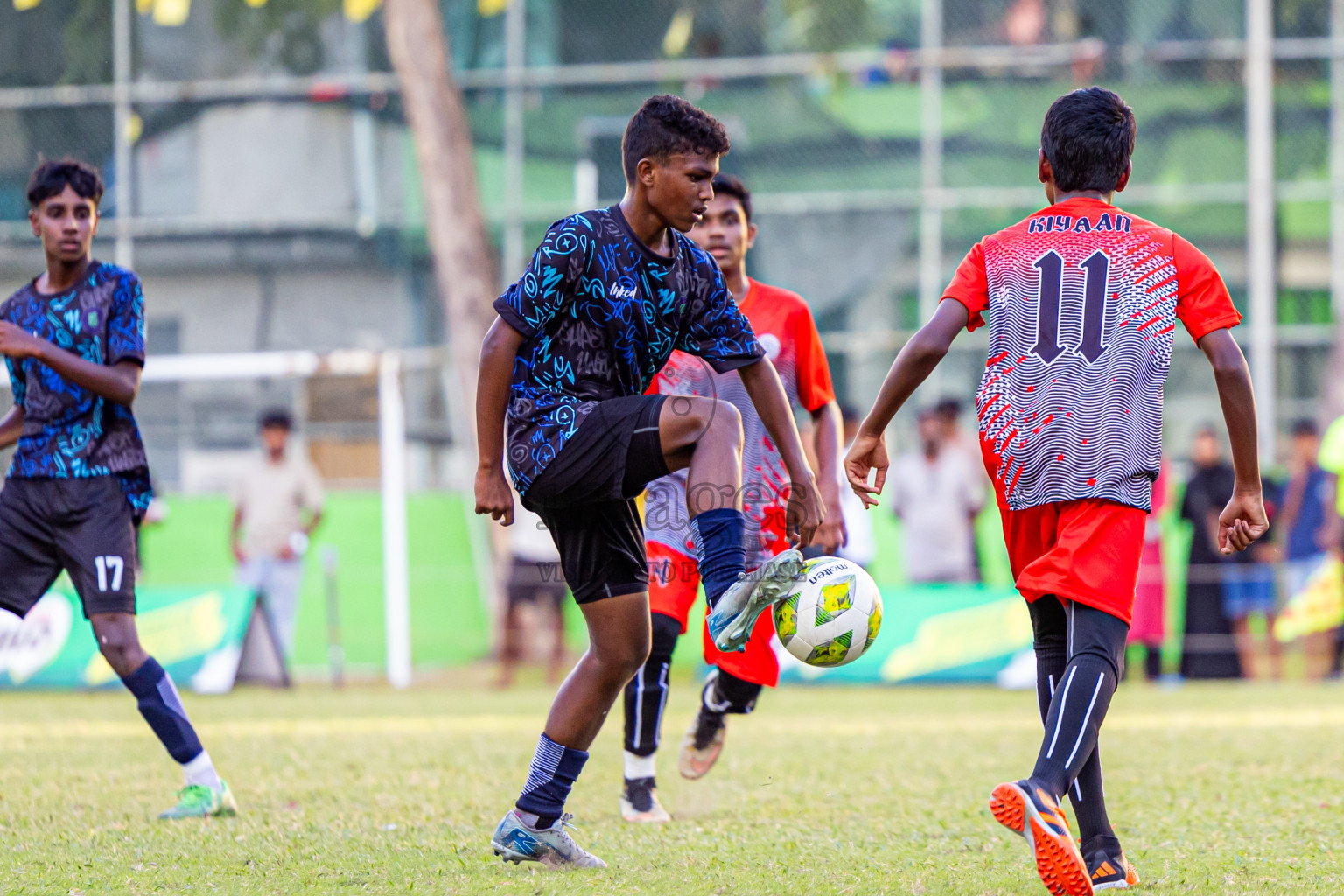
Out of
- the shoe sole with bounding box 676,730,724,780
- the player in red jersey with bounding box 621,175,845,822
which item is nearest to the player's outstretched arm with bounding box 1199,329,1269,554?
the player in red jersey with bounding box 621,175,845,822

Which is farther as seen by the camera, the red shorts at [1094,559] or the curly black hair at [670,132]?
the curly black hair at [670,132]

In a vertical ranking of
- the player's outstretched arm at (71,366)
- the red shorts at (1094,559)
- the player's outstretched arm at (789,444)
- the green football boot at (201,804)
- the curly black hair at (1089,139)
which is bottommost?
the green football boot at (201,804)

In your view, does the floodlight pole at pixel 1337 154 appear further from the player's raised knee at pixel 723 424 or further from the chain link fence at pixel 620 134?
the player's raised knee at pixel 723 424

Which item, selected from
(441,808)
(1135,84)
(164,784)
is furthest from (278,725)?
(1135,84)

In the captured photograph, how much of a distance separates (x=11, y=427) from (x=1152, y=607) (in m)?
10.3

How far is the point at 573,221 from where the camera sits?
444 cm

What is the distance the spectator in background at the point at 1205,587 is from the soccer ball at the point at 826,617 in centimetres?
1029

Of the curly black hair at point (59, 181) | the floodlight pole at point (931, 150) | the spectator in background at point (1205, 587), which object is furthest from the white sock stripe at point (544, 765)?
the floodlight pole at point (931, 150)

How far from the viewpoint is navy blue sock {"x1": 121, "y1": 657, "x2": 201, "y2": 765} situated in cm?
583

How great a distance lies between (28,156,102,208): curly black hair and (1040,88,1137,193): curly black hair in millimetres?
3449

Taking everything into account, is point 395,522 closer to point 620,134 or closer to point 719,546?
point 620,134

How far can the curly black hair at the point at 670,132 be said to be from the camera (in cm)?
441

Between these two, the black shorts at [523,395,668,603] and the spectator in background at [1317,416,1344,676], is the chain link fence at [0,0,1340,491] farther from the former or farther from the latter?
the black shorts at [523,395,668,603]

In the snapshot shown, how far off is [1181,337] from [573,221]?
47.3 feet
